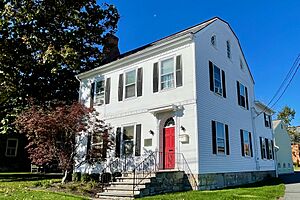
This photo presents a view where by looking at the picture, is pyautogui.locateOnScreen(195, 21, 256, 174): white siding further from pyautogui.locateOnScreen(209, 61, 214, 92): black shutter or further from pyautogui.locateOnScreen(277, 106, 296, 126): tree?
pyautogui.locateOnScreen(277, 106, 296, 126): tree

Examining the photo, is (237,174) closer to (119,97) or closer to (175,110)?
(175,110)

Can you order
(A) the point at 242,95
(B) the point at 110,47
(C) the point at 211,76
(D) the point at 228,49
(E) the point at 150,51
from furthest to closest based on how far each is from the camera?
(B) the point at 110,47 → (A) the point at 242,95 → (D) the point at 228,49 → (E) the point at 150,51 → (C) the point at 211,76

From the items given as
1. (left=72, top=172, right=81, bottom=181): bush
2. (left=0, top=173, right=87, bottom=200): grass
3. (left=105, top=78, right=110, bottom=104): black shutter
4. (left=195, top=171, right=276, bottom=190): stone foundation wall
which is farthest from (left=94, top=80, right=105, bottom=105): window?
(left=195, top=171, right=276, bottom=190): stone foundation wall

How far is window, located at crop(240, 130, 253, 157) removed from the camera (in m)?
17.1

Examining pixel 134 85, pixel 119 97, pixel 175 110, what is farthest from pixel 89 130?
pixel 175 110

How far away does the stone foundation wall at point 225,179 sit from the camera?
12250mm

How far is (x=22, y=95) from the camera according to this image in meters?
21.6

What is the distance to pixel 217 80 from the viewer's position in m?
15.2

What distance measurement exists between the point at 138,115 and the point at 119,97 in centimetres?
206

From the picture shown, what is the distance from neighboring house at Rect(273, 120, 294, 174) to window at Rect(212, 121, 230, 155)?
20249 mm

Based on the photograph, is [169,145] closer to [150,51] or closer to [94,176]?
[150,51]

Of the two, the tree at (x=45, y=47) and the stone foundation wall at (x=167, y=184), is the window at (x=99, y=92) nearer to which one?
the tree at (x=45, y=47)

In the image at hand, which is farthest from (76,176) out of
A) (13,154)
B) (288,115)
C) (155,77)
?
(288,115)

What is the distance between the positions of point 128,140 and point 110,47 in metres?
12.3
